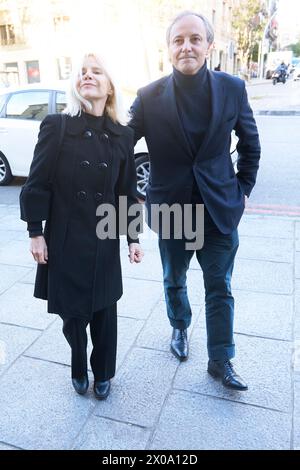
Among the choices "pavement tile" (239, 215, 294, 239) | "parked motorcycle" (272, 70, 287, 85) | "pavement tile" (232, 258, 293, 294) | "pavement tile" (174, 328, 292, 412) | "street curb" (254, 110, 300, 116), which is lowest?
"parked motorcycle" (272, 70, 287, 85)

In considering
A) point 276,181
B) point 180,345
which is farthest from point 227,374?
point 276,181

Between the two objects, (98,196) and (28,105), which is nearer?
(98,196)

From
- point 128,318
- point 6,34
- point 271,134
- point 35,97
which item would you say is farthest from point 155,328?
point 6,34

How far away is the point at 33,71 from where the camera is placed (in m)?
34.4

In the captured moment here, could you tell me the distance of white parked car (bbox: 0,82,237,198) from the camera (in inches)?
253

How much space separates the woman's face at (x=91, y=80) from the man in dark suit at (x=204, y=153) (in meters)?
0.38

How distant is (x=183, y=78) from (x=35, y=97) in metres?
5.12

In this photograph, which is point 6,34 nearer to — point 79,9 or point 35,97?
point 79,9

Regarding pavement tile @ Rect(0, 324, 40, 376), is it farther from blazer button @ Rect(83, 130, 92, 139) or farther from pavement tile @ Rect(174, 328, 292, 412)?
blazer button @ Rect(83, 130, 92, 139)

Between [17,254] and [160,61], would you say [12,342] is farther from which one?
[160,61]

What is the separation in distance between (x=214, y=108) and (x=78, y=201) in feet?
2.60

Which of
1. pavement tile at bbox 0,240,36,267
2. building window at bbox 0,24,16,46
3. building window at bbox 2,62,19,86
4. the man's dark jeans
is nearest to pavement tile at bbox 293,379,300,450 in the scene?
the man's dark jeans

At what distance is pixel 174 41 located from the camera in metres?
2.02

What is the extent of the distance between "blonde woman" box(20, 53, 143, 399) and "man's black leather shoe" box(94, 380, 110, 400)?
0.80ft
